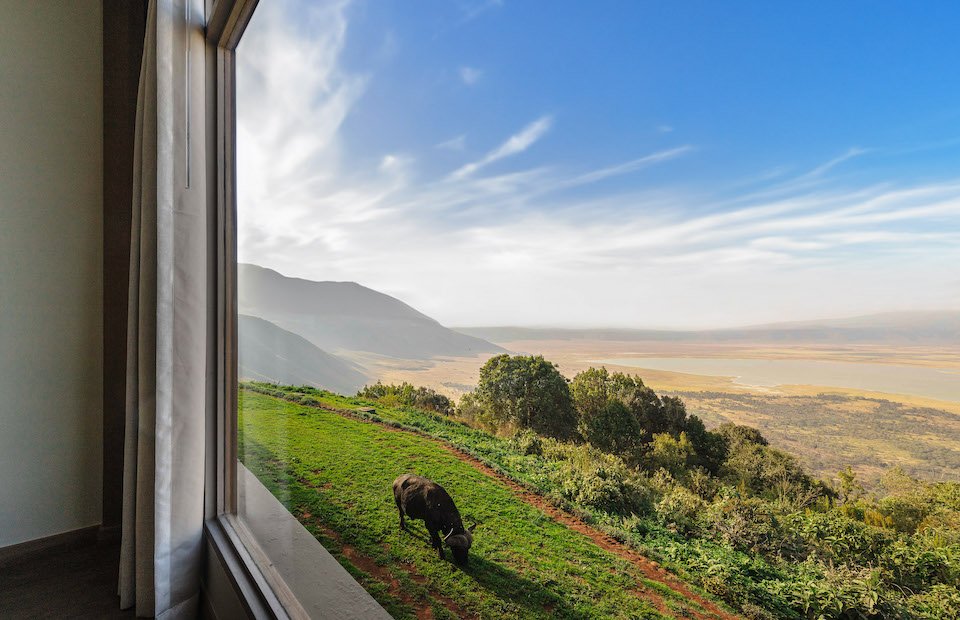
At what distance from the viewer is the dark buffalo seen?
35.7 inches

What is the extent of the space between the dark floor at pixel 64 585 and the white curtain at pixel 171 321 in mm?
282

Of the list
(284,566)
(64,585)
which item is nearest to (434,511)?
(284,566)

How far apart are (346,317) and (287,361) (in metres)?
0.36

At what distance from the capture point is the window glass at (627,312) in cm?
43

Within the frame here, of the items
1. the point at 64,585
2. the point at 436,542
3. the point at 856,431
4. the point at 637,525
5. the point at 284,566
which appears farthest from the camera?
the point at 64,585

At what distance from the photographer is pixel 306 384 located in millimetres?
1339

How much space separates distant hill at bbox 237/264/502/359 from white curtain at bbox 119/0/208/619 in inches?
6.6

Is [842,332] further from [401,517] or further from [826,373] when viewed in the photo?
[401,517]

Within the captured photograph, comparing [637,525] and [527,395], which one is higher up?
[527,395]

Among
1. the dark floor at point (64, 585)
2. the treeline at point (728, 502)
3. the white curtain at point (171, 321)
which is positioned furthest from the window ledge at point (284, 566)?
the treeline at point (728, 502)

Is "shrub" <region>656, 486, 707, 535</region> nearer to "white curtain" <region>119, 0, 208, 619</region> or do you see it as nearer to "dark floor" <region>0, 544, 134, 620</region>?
"white curtain" <region>119, 0, 208, 619</region>

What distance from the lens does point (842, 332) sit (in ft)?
1.54

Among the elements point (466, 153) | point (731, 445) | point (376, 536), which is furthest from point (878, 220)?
point (376, 536)

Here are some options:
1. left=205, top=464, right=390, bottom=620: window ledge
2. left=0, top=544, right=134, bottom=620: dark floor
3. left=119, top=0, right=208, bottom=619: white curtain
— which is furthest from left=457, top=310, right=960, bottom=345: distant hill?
left=0, top=544, right=134, bottom=620: dark floor
